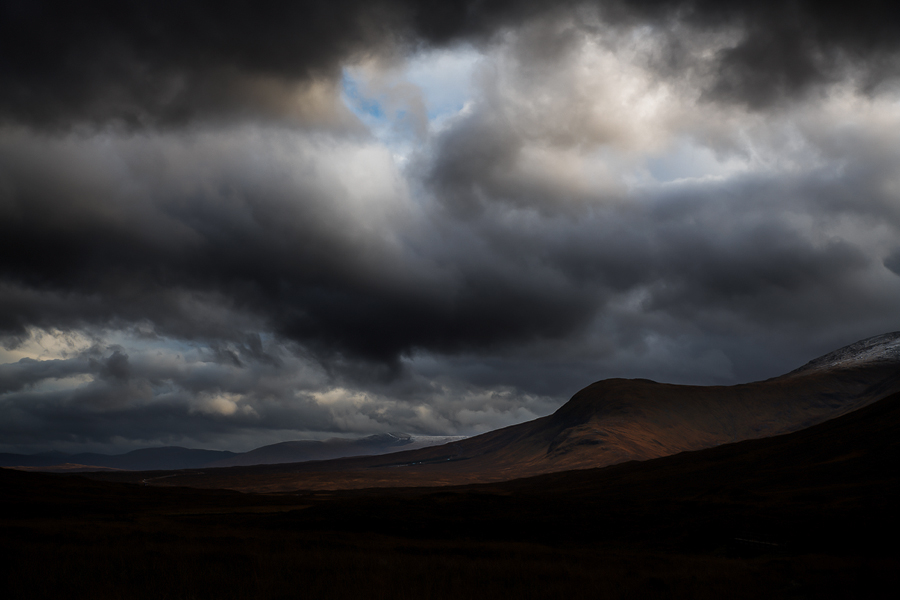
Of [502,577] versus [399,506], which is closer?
[502,577]

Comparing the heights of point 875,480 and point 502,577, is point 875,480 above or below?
below

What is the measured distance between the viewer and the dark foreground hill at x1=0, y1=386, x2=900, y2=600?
52.3ft

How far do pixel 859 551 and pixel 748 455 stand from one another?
346 feet

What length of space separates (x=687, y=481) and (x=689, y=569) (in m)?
106

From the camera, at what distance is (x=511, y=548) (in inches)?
1287

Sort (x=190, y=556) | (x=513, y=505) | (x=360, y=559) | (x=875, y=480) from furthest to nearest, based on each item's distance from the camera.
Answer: (x=875, y=480) < (x=513, y=505) < (x=360, y=559) < (x=190, y=556)

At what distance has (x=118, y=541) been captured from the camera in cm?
2559

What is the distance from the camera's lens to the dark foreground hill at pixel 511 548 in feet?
52.3

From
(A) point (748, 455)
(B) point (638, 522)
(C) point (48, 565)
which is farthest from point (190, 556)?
(A) point (748, 455)

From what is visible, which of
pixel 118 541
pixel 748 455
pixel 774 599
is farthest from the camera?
pixel 748 455

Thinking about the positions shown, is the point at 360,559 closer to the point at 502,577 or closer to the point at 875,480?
the point at 502,577

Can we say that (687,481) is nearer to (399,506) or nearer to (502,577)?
(399,506)

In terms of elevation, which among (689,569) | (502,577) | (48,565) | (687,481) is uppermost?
(48,565)

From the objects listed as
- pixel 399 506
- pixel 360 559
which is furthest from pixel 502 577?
pixel 399 506
